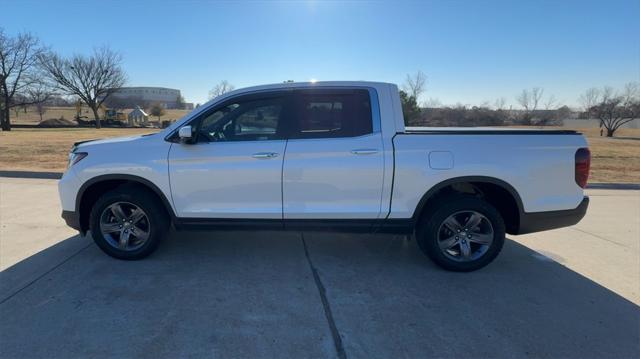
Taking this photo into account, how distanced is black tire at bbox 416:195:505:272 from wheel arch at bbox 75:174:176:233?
2.66 m

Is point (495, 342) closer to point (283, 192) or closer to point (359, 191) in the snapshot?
point (359, 191)

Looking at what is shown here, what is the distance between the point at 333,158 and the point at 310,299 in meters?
1.35

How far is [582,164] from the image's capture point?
148 inches

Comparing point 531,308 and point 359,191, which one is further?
point 359,191

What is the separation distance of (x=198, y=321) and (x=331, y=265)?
61.1 inches

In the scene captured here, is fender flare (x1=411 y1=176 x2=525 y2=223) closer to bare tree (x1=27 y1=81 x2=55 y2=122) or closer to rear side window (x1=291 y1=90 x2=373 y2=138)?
rear side window (x1=291 y1=90 x2=373 y2=138)

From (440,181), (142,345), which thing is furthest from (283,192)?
(142,345)

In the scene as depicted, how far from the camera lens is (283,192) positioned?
3.88 metres

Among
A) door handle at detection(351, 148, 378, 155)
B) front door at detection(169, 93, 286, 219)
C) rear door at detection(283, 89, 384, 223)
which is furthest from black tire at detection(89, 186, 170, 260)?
door handle at detection(351, 148, 378, 155)

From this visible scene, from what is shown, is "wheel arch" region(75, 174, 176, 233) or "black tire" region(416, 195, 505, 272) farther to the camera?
"wheel arch" region(75, 174, 176, 233)

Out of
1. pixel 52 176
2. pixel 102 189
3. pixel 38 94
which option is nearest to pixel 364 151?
pixel 102 189

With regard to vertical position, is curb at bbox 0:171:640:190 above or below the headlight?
below

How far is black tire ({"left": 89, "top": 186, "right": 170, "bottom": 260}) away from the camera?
402cm

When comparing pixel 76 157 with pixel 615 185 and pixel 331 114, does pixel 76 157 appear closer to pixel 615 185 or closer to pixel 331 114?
pixel 331 114
